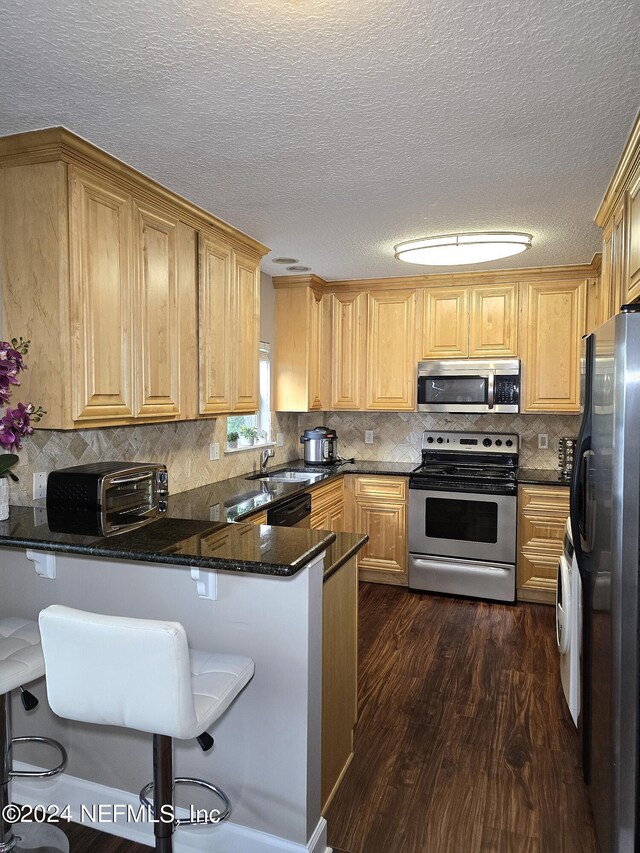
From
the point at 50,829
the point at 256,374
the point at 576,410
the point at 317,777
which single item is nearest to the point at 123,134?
the point at 256,374

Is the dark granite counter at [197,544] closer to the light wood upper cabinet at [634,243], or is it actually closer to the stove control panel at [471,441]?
the light wood upper cabinet at [634,243]

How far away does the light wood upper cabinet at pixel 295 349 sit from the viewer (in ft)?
15.6

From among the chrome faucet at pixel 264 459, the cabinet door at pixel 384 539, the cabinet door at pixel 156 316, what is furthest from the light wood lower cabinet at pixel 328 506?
the cabinet door at pixel 156 316

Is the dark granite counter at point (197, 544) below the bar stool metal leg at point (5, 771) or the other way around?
the other way around

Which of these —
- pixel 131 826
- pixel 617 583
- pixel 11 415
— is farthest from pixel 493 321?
pixel 131 826

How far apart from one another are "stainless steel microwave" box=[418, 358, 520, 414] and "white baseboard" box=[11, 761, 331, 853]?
3.26 m

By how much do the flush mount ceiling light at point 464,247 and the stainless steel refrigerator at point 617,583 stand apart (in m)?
1.73

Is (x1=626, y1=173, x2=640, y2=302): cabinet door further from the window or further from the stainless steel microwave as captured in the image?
the window

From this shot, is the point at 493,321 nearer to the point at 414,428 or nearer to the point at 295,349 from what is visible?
the point at 414,428

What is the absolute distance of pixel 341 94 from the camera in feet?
6.23

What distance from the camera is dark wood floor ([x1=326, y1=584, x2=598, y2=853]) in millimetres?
2086

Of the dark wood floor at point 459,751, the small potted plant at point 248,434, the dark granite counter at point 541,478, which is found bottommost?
the dark wood floor at point 459,751

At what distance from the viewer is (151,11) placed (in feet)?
4.93

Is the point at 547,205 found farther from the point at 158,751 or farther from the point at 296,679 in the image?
the point at 158,751
